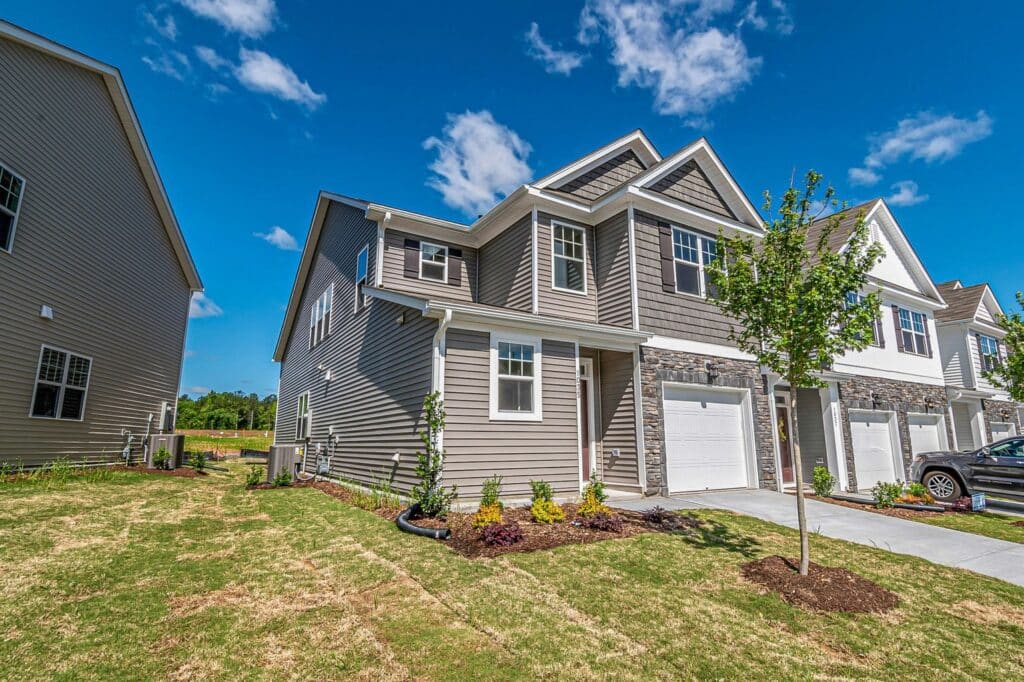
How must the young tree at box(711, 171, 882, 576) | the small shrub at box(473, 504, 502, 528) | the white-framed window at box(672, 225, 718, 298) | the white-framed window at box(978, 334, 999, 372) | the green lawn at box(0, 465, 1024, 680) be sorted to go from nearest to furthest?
the green lawn at box(0, 465, 1024, 680)
the young tree at box(711, 171, 882, 576)
the small shrub at box(473, 504, 502, 528)
the white-framed window at box(672, 225, 718, 298)
the white-framed window at box(978, 334, 999, 372)

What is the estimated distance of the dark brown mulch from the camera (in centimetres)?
469

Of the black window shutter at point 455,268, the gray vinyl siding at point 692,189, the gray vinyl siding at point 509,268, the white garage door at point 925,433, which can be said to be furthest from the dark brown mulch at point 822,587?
the white garage door at point 925,433

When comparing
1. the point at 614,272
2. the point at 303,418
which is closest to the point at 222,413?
the point at 303,418

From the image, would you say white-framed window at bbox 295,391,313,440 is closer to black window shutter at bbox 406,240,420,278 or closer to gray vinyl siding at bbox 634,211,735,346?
black window shutter at bbox 406,240,420,278

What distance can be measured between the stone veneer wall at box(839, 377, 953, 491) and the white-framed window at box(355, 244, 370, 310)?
45.4 ft

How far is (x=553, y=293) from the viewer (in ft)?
37.1

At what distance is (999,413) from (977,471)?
12770mm

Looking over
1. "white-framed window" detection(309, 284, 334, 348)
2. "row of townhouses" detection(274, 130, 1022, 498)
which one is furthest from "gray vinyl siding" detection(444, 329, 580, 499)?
"white-framed window" detection(309, 284, 334, 348)

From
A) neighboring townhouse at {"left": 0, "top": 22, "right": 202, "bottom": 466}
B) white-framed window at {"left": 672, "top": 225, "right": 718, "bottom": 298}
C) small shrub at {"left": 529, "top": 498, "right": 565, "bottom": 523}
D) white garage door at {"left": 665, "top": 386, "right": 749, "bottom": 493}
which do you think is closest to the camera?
small shrub at {"left": 529, "top": 498, "right": 565, "bottom": 523}

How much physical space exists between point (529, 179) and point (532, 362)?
15.3 ft

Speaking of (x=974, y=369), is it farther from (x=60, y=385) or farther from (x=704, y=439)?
(x=60, y=385)

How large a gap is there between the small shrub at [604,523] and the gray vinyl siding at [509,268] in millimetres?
4999

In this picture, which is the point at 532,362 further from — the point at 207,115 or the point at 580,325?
the point at 207,115

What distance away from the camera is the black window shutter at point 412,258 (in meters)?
12.7
